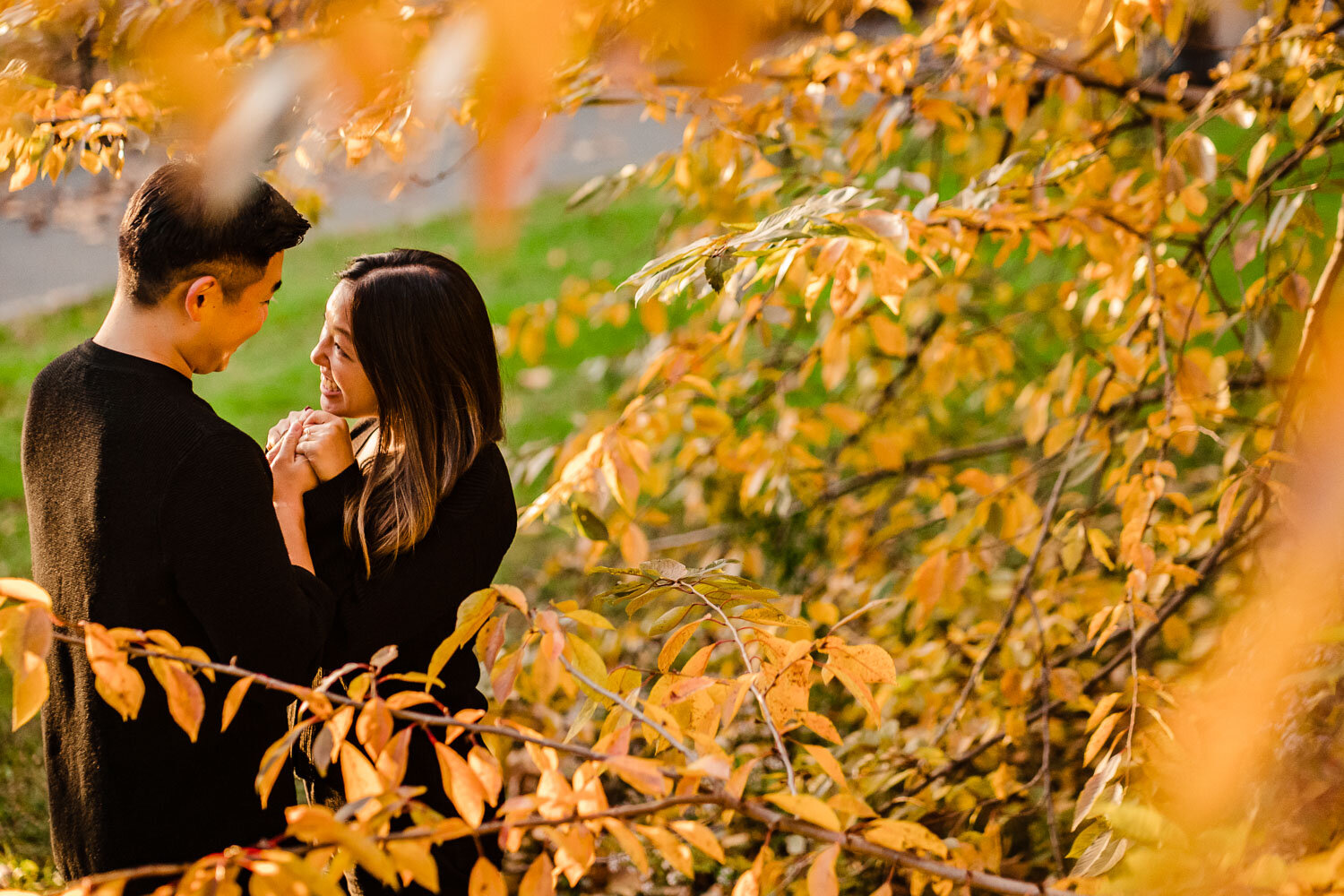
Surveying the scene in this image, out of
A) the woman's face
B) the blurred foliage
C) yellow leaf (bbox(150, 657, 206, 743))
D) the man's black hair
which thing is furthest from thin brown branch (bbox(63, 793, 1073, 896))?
the woman's face

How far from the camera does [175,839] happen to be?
1299 millimetres

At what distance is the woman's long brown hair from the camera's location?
152 cm

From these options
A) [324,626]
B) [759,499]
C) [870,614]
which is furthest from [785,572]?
[324,626]

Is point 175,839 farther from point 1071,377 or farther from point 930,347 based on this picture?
point 930,347

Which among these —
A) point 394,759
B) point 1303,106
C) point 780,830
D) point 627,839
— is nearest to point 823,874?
point 780,830

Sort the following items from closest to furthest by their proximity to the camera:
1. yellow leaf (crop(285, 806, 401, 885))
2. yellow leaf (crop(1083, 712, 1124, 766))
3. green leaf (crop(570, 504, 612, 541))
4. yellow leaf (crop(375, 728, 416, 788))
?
yellow leaf (crop(285, 806, 401, 885)), yellow leaf (crop(375, 728, 416, 788)), yellow leaf (crop(1083, 712, 1124, 766)), green leaf (crop(570, 504, 612, 541))

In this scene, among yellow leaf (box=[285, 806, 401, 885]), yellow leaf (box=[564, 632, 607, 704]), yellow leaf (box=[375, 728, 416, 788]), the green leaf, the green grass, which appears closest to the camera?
yellow leaf (box=[285, 806, 401, 885])

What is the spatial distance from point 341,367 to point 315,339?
4.43 m

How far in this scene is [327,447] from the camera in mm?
1497

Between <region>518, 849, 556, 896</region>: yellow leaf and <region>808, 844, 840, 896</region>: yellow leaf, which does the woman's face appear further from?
<region>808, 844, 840, 896</region>: yellow leaf

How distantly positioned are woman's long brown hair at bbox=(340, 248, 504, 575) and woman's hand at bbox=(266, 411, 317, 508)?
3.3 inches

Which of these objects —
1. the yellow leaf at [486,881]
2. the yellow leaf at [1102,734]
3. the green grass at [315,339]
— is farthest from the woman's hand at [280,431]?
the green grass at [315,339]

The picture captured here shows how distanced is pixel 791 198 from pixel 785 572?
1.17 m

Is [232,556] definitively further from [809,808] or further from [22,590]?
[809,808]
